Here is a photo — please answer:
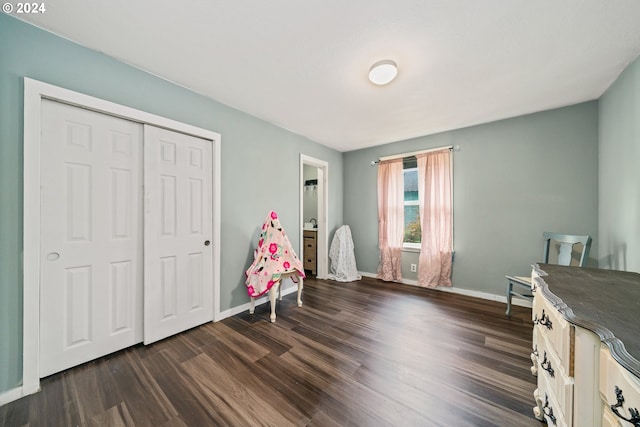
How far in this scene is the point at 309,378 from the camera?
163 centimetres

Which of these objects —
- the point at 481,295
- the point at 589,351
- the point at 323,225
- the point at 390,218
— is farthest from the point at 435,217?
the point at 589,351

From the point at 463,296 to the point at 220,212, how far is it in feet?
11.7

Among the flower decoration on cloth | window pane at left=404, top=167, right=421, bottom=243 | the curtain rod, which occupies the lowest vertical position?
the flower decoration on cloth

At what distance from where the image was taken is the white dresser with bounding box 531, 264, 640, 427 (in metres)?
0.64

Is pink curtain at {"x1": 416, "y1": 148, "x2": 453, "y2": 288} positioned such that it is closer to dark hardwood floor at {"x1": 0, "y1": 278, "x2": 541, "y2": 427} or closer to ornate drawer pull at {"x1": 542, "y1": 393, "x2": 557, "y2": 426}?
dark hardwood floor at {"x1": 0, "y1": 278, "x2": 541, "y2": 427}

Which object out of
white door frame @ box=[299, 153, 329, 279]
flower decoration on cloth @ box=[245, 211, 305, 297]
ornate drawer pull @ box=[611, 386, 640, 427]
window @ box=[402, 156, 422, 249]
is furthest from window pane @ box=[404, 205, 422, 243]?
ornate drawer pull @ box=[611, 386, 640, 427]

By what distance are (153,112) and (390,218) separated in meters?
3.58

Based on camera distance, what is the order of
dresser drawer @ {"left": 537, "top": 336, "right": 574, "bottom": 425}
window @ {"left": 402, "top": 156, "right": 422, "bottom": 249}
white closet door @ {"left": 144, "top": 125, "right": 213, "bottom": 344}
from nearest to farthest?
1. dresser drawer @ {"left": 537, "top": 336, "right": 574, "bottom": 425}
2. white closet door @ {"left": 144, "top": 125, "right": 213, "bottom": 344}
3. window @ {"left": 402, "top": 156, "right": 422, "bottom": 249}

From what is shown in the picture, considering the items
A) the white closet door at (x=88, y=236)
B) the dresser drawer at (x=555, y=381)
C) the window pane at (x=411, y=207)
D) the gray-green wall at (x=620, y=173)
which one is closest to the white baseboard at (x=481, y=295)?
the window pane at (x=411, y=207)

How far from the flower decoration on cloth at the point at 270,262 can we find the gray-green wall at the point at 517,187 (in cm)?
229

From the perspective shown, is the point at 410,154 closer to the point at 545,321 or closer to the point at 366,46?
the point at 366,46

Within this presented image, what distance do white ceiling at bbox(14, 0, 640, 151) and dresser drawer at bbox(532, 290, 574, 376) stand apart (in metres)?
1.75

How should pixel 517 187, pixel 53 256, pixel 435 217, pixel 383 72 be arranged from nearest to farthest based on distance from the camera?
pixel 53 256 < pixel 383 72 < pixel 517 187 < pixel 435 217

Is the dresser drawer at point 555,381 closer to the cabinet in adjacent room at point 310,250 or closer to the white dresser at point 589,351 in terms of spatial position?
the white dresser at point 589,351
